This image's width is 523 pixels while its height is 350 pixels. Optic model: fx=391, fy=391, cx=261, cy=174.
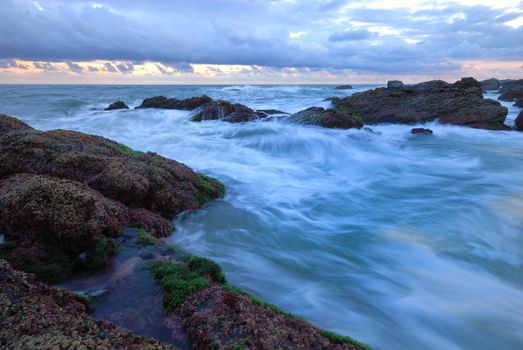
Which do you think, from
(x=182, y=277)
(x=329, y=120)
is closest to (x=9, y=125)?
(x=182, y=277)

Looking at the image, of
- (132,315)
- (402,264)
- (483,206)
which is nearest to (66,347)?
(132,315)

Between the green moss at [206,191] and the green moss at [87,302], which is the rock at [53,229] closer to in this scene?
the green moss at [87,302]

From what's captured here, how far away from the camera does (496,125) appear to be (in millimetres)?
18812

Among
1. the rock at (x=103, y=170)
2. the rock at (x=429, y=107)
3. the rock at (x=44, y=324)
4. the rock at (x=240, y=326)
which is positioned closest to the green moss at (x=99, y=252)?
the rock at (x=44, y=324)

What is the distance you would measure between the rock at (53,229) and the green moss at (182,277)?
82 centimetres

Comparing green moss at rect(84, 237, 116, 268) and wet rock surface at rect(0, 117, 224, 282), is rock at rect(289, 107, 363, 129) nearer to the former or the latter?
wet rock surface at rect(0, 117, 224, 282)

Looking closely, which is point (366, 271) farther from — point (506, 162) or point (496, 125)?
point (496, 125)

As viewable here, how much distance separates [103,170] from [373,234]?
477 cm

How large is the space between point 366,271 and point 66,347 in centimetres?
449

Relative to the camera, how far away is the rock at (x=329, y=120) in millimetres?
17719

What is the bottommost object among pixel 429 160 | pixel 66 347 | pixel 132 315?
pixel 429 160

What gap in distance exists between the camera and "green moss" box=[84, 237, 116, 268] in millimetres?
4039

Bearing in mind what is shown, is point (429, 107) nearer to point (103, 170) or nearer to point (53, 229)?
point (103, 170)

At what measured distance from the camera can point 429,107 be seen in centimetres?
2162
